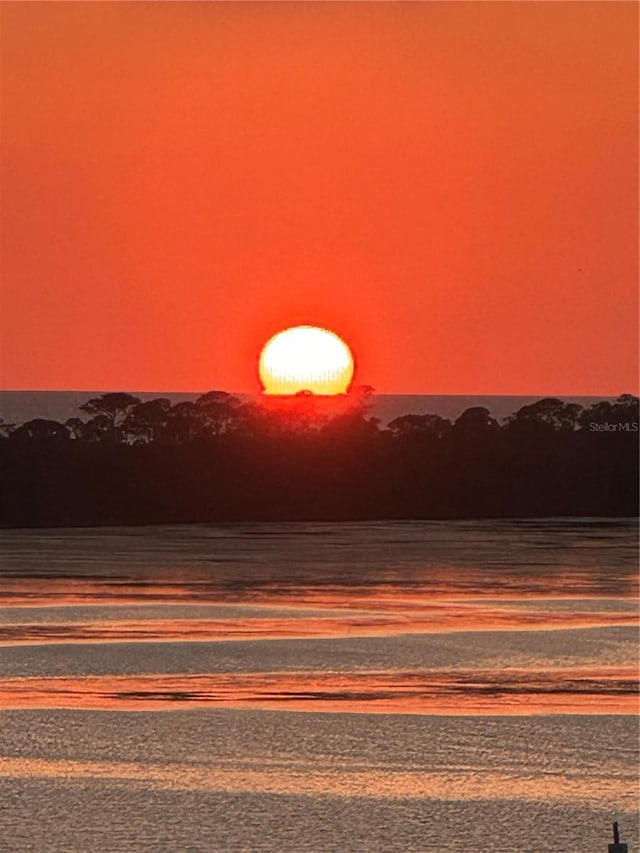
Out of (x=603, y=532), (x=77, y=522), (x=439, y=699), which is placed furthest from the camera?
(x=77, y=522)

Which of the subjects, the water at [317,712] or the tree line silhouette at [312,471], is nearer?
the water at [317,712]

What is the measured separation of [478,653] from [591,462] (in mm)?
66160

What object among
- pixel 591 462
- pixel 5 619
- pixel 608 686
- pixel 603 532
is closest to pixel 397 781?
pixel 608 686

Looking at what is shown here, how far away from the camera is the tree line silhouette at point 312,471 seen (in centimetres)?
8475

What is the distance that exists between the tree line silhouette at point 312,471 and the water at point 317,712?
39.1 m

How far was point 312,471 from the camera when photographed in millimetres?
91562

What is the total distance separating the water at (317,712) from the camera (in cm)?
1783

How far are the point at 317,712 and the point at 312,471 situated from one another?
67949mm

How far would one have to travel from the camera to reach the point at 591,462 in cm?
9500

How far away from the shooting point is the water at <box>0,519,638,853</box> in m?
17.8

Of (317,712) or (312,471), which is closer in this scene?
(317,712)

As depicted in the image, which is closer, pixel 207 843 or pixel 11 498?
pixel 207 843

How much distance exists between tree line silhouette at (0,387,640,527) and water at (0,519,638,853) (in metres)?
39.1

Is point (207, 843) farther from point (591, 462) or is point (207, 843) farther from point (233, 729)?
point (591, 462)
